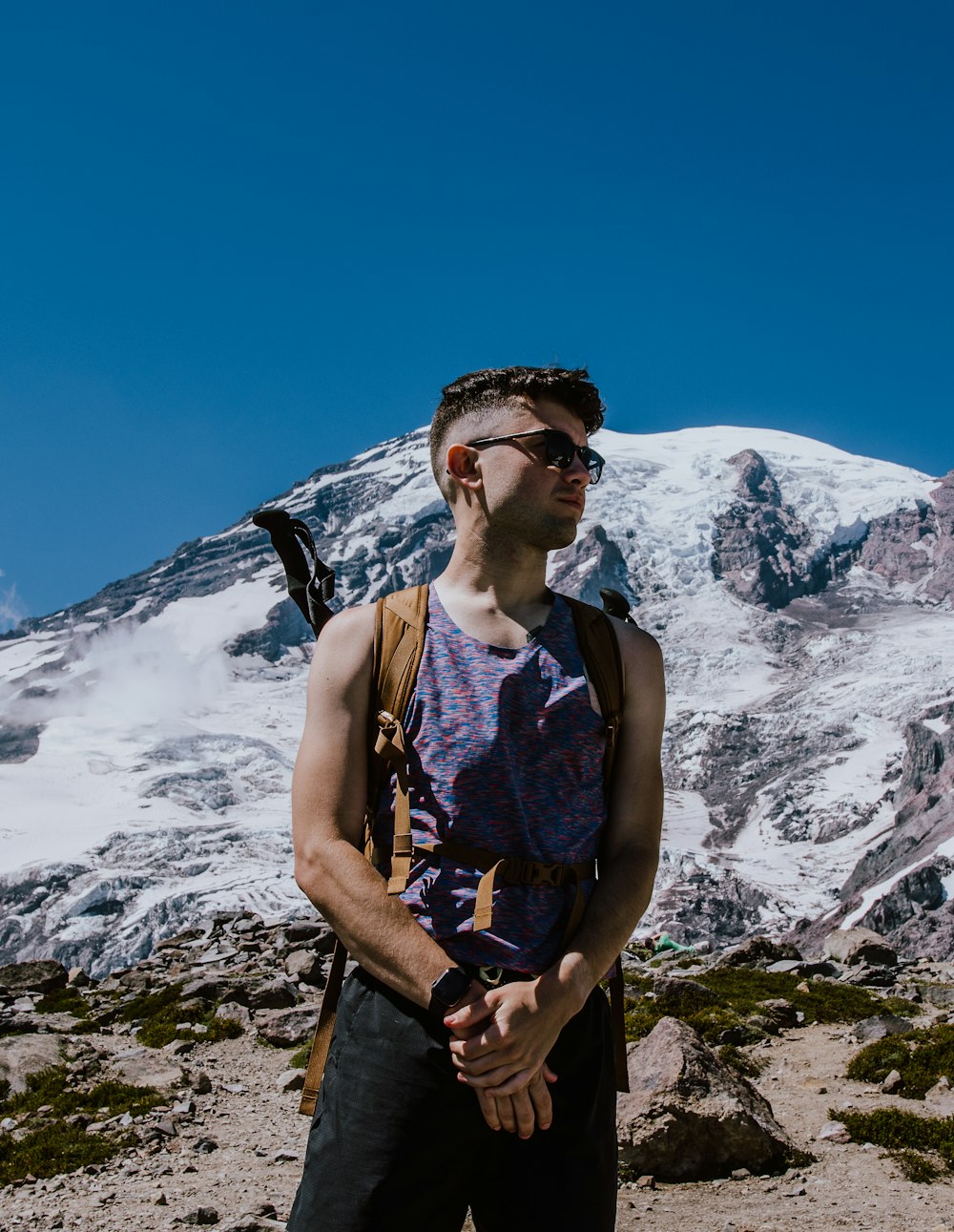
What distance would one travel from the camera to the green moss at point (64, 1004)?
1661 cm

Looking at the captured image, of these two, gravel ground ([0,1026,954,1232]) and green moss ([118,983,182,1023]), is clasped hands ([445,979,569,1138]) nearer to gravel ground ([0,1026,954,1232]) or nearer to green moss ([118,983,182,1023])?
gravel ground ([0,1026,954,1232])

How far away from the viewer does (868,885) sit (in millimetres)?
70438

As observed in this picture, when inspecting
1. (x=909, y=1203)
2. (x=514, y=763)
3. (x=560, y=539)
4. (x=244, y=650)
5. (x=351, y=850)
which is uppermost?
(x=244, y=650)

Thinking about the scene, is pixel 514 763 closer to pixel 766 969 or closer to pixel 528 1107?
pixel 528 1107

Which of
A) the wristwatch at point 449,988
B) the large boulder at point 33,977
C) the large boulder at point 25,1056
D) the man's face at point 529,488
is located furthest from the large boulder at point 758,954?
the wristwatch at point 449,988

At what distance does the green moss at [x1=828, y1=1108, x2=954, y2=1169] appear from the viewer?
22.6 ft

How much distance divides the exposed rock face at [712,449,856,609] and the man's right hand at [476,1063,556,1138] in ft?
511

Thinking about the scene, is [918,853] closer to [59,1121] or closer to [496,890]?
[59,1121]

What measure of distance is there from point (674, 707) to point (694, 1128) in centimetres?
11652

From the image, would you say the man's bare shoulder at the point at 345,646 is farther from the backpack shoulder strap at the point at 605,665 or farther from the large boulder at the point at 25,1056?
the large boulder at the point at 25,1056

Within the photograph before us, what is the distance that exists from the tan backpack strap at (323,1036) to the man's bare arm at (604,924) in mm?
457

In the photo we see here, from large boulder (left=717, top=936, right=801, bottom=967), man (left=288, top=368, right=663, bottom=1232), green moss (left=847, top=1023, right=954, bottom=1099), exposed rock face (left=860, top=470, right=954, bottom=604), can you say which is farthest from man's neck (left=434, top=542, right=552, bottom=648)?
exposed rock face (left=860, top=470, right=954, bottom=604)

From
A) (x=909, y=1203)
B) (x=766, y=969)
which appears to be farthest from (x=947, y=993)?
(x=909, y=1203)

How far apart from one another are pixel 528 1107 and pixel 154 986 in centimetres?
1768
